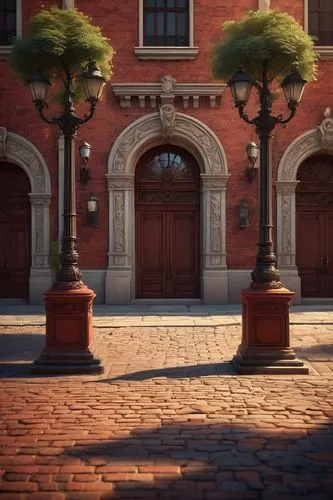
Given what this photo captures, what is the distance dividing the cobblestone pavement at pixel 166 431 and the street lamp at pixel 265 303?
28 cm

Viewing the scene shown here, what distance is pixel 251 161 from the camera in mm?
13109

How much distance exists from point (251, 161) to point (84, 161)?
4359mm

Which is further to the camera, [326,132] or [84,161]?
[326,132]

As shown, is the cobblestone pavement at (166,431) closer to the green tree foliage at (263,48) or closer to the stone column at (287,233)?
the green tree foliage at (263,48)

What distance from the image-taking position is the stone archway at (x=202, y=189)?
43.6 ft

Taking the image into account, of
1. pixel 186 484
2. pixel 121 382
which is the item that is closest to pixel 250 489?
pixel 186 484

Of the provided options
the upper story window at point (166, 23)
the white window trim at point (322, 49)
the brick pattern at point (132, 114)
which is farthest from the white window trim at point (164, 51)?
the white window trim at point (322, 49)

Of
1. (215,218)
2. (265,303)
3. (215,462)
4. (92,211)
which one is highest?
(92,211)

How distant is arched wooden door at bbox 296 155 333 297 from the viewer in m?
13.9

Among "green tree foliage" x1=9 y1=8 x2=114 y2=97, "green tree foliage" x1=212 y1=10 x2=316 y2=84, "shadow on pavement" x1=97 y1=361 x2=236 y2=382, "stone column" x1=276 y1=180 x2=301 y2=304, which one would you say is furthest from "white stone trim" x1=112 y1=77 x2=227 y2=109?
"shadow on pavement" x1=97 y1=361 x2=236 y2=382

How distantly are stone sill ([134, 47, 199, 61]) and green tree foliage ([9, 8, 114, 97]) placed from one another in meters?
6.41

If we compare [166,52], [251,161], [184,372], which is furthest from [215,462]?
[166,52]

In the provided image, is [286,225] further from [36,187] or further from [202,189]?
[36,187]

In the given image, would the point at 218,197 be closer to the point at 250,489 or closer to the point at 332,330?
the point at 332,330
